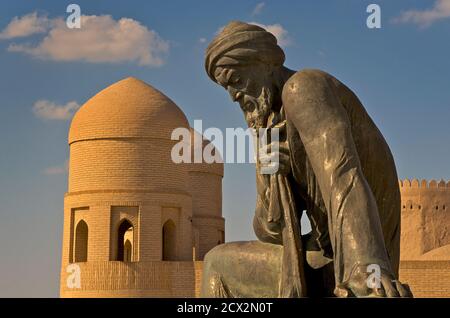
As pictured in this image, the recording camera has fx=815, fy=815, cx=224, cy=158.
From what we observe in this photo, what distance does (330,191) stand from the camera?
257 cm

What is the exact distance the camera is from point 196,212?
31.3 m

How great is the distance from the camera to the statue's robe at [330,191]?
2.47 m

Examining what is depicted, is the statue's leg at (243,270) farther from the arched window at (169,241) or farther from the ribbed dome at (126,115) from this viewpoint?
the arched window at (169,241)

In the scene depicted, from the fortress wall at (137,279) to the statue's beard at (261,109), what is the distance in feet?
71.6

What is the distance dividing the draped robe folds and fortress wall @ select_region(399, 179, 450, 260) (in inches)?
1259

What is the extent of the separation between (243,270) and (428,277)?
67.0ft

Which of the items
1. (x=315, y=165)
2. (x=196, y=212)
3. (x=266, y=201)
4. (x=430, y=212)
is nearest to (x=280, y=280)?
(x=266, y=201)

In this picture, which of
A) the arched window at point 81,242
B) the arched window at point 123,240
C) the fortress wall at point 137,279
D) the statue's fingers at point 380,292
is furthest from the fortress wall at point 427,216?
the statue's fingers at point 380,292

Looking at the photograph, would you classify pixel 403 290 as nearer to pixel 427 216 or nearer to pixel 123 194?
pixel 123 194

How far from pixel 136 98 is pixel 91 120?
1.59 metres

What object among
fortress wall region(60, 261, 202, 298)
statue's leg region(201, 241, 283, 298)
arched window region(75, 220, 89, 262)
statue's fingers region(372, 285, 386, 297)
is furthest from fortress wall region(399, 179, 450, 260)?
statue's fingers region(372, 285, 386, 297)

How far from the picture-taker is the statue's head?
2.97 metres
